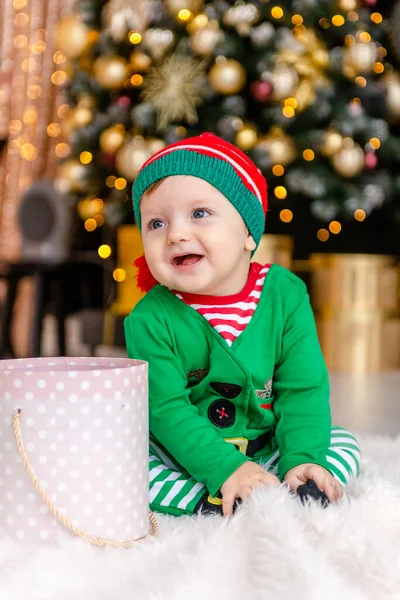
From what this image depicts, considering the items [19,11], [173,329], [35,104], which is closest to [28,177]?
[35,104]

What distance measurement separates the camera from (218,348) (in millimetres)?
981

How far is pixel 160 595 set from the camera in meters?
0.66

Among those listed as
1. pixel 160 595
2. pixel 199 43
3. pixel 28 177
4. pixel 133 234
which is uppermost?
pixel 199 43

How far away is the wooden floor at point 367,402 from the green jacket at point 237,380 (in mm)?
608

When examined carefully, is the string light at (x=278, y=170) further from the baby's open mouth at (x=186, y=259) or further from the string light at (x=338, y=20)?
the baby's open mouth at (x=186, y=259)

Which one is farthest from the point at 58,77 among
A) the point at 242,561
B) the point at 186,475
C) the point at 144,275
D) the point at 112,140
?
the point at 242,561

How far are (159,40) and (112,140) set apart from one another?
39 centimetres

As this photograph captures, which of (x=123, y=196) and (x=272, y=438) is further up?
(x=123, y=196)

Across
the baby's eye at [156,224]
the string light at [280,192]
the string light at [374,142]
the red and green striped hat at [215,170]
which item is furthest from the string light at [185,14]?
the baby's eye at [156,224]

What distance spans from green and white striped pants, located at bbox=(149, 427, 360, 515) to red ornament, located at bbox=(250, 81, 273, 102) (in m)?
1.69

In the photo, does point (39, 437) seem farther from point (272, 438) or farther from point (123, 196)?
point (123, 196)

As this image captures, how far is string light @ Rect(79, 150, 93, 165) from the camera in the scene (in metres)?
2.89

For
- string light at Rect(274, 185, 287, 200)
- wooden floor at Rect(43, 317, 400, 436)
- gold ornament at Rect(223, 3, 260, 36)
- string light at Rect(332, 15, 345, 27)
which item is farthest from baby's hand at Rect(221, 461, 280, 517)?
string light at Rect(332, 15, 345, 27)

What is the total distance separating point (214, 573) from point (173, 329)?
38 centimetres
